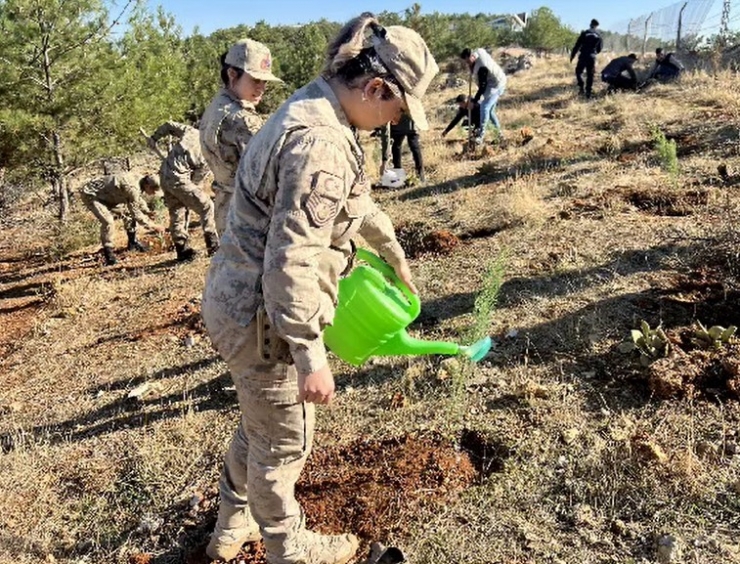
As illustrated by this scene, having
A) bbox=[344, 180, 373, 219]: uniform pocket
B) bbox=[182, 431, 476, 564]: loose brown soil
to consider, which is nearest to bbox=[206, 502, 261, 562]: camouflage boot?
bbox=[182, 431, 476, 564]: loose brown soil

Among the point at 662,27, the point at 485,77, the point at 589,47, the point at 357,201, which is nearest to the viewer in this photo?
the point at 357,201

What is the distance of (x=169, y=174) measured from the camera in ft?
19.4

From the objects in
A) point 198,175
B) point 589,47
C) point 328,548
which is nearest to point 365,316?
point 328,548

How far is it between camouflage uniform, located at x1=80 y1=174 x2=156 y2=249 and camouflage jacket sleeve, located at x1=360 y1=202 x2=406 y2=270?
17.8 feet

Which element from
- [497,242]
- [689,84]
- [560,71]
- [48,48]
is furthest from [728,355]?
[560,71]

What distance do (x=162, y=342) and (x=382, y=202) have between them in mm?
3473

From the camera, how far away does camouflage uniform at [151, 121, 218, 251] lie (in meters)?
5.93

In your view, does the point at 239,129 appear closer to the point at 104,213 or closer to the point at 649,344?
the point at 649,344

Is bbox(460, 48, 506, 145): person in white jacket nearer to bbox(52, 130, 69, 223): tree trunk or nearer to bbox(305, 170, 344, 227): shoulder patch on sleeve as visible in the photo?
bbox(52, 130, 69, 223): tree trunk

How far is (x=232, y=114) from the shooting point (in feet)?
11.0

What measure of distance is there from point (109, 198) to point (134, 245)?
83cm

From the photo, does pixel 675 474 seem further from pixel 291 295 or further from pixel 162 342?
pixel 162 342

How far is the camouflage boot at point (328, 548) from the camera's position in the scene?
6.72 ft

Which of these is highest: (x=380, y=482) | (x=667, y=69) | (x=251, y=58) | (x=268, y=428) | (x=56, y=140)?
(x=667, y=69)
